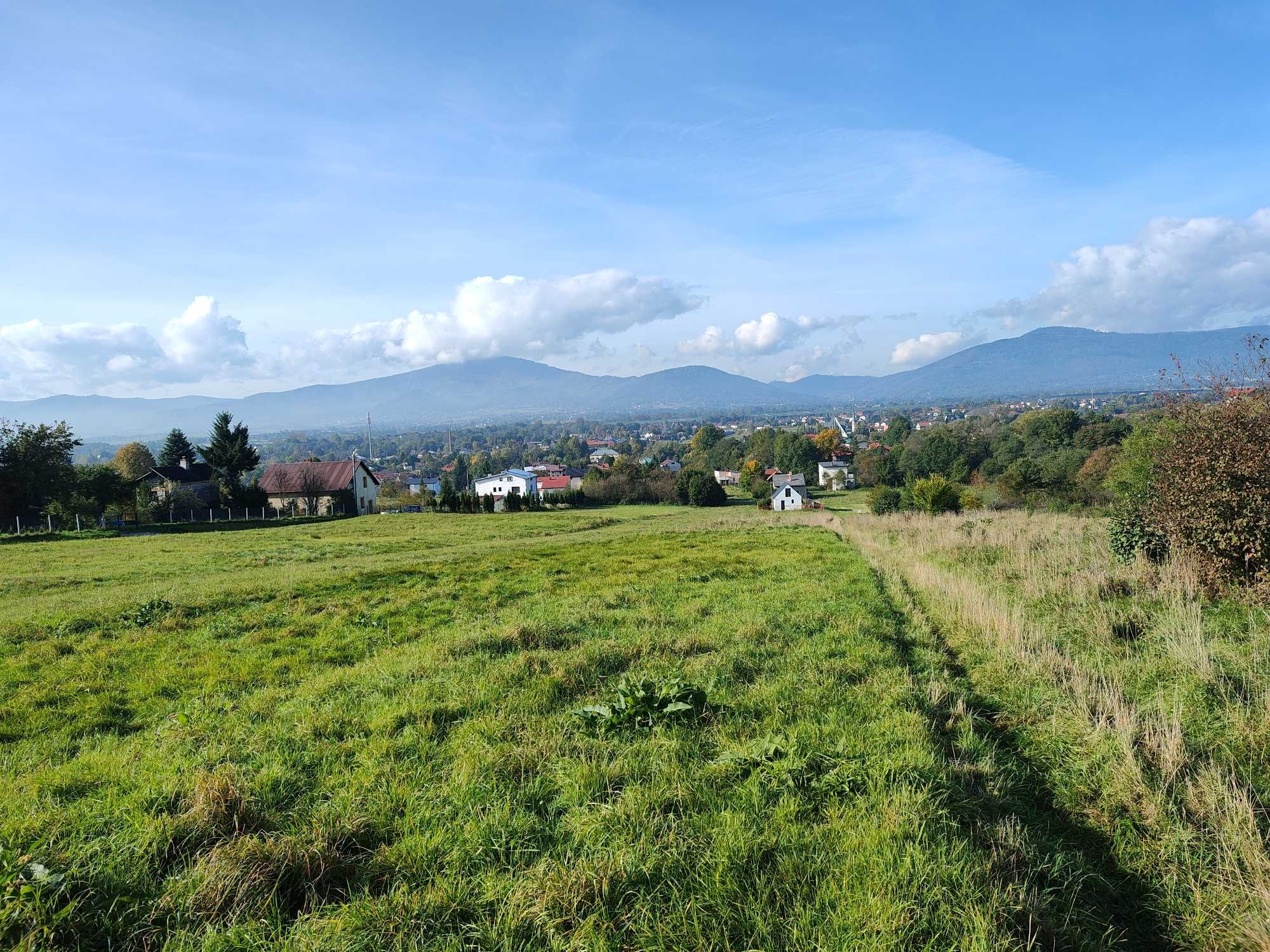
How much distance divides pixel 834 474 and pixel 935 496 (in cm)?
7318

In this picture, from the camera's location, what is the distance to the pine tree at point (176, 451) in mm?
61562

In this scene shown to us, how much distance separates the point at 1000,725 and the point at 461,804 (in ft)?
15.9

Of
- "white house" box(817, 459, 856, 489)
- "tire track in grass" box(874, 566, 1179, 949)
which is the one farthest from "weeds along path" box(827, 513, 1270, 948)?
"white house" box(817, 459, 856, 489)

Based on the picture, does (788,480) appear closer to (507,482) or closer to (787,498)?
(787,498)

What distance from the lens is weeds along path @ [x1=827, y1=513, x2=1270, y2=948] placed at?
146 inches

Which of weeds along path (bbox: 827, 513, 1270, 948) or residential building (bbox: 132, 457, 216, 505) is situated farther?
residential building (bbox: 132, 457, 216, 505)

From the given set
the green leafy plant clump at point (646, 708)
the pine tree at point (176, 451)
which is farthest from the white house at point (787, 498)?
the green leafy plant clump at point (646, 708)

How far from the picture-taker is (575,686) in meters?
6.58

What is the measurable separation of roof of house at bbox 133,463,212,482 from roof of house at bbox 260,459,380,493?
4.83 m

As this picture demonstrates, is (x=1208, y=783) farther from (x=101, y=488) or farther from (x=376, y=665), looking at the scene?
(x=101, y=488)

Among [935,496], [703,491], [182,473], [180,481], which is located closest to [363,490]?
[180,481]

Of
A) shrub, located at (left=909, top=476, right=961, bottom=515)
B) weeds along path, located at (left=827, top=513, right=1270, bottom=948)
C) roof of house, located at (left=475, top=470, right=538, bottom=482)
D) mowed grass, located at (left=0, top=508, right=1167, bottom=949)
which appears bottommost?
shrub, located at (left=909, top=476, right=961, bottom=515)

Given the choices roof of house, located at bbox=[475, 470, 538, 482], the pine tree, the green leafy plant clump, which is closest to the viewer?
the green leafy plant clump

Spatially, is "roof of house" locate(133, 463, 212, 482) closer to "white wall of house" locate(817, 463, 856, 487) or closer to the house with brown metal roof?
the house with brown metal roof
